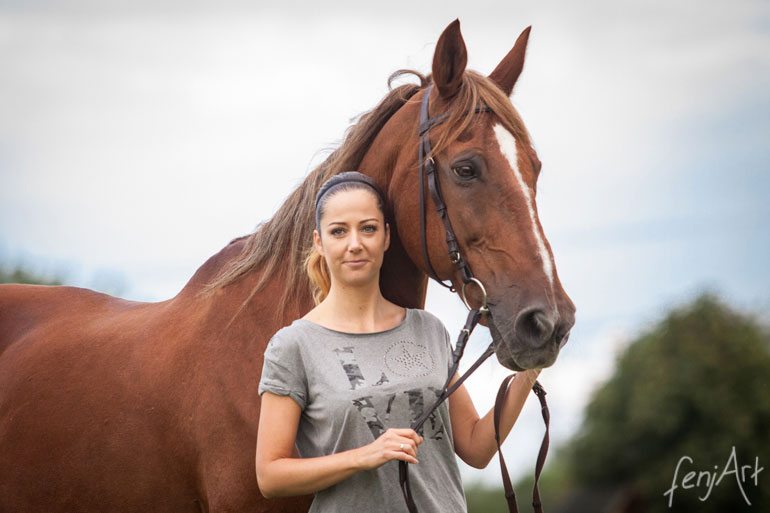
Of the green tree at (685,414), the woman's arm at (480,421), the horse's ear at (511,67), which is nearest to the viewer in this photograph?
the woman's arm at (480,421)

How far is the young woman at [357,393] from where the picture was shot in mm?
2338

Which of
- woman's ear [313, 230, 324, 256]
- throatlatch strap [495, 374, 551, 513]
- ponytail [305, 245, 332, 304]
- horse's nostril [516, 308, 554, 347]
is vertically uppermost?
woman's ear [313, 230, 324, 256]

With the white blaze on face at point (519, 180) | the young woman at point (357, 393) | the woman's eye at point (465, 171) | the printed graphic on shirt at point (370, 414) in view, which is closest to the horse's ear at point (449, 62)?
the white blaze on face at point (519, 180)

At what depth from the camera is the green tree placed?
20281 millimetres

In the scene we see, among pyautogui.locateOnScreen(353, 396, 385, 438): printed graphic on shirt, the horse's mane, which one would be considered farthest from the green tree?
pyautogui.locateOnScreen(353, 396, 385, 438): printed graphic on shirt

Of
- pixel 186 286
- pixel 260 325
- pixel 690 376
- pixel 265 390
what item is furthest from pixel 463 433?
pixel 690 376

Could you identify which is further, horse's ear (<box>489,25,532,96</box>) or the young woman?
horse's ear (<box>489,25,532,96</box>)

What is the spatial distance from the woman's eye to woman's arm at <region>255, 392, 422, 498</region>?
1093 mm

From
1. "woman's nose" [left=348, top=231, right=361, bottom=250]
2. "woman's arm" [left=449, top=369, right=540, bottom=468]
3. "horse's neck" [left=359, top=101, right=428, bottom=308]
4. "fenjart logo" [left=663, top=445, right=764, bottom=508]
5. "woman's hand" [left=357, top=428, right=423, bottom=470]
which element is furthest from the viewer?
"fenjart logo" [left=663, top=445, right=764, bottom=508]

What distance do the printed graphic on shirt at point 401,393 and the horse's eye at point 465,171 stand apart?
0.72 metres

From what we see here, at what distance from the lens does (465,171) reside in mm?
2861

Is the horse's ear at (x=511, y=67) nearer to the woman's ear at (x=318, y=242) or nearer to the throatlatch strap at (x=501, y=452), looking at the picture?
the woman's ear at (x=318, y=242)

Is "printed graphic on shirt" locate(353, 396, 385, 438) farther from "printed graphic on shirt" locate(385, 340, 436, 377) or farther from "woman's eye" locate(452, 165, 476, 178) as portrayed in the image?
"woman's eye" locate(452, 165, 476, 178)

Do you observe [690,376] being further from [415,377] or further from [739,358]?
[415,377]
